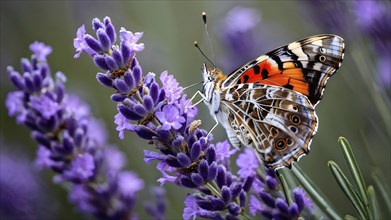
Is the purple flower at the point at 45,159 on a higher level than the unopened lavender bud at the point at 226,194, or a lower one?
higher

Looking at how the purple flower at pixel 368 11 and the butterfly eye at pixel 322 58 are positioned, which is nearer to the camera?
the butterfly eye at pixel 322 58

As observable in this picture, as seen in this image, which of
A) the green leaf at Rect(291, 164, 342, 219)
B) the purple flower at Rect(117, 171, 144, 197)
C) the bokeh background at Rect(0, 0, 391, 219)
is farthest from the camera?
the bokeh background at Rect(0, 0, 391, 219)

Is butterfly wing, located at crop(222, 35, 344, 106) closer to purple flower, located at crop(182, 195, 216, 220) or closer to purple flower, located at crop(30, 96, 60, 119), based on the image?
purple flower, located at crop(182, 195, 216, 220)

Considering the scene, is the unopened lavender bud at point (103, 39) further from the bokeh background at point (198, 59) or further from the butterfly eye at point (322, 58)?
the bokeh background at point (198, 59)

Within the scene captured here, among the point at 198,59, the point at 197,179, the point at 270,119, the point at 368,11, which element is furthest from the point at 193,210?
the point at 198,59

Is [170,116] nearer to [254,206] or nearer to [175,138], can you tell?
[175,138]

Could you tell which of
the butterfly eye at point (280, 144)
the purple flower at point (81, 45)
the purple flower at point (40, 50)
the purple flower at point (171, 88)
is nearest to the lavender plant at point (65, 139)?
the purple flower at point (40, 50)

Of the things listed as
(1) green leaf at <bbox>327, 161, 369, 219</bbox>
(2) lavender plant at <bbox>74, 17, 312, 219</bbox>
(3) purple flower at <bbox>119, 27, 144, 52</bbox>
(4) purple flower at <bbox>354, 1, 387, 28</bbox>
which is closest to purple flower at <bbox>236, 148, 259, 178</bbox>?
(2) lavender plant at <bbox>74, 17, 312, 219</bbox>
